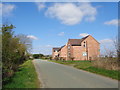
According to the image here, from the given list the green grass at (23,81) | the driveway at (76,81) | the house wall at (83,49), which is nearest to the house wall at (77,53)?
the house wall at (83,49)

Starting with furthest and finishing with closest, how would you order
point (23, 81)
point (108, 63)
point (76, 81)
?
1. point (108, 63)
2. point (76, 81)
3. point (23, 81)

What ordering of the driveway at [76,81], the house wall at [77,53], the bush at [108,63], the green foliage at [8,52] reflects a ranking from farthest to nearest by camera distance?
the house wall at [77,53], the bush at [108,63], the green foliage at [8,52], the driveway at [76,81]

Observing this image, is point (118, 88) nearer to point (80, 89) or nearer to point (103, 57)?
point (80, 89)

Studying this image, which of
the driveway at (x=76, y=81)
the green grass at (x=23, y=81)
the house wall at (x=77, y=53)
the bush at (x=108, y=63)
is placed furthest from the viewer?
the house wall at (x=77, y=53)

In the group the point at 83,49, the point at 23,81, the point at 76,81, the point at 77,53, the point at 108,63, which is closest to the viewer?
the point at 23,81

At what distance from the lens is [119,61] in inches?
594

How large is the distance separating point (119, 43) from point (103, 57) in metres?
3.03

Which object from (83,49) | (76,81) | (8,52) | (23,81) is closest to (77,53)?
(83,49)

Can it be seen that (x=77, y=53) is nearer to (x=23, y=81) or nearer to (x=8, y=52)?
(x=8, y=52)

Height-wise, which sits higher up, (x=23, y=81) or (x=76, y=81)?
(x=23, y=81)

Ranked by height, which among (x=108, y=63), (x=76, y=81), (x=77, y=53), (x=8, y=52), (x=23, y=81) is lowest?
(x=76, y=81)

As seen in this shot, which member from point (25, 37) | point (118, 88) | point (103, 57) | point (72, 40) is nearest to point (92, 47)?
point (72, 40)

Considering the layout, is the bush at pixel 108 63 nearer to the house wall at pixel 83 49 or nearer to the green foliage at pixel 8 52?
the green foliage at pixel 8 52

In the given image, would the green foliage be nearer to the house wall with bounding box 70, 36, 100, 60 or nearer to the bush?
the bush
